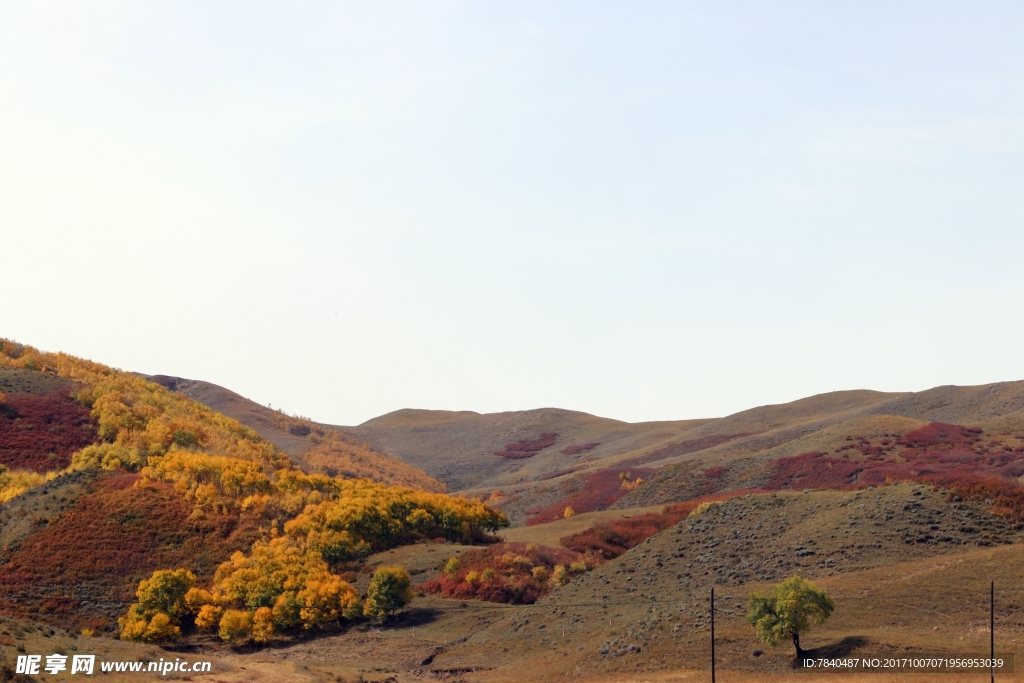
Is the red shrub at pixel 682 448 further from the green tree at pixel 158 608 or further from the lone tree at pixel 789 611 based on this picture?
the lone tree at pixel 789 611

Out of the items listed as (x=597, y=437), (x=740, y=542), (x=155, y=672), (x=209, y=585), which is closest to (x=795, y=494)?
(x=740, y=542)

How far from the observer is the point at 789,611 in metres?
41.5

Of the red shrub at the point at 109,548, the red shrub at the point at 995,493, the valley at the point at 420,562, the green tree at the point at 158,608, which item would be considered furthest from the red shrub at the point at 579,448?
the green tree at the point at 158,608

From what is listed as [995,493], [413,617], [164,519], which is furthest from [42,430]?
[995,493]

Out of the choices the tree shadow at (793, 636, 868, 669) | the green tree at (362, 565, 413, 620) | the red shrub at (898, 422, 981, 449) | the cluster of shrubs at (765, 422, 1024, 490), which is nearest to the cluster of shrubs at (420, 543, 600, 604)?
the green tree at (362, 565, 413, 620)

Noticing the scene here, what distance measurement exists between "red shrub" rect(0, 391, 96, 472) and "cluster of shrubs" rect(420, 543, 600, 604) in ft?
103

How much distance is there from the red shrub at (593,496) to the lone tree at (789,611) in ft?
191

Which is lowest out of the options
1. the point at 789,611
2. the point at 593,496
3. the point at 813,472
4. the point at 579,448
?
the point at 789,611

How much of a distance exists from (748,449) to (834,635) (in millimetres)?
86889

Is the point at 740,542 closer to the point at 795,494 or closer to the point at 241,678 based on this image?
the point at 795,494

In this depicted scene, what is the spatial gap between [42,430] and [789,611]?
5818 centimetres

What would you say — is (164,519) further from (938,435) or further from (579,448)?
(579,448)

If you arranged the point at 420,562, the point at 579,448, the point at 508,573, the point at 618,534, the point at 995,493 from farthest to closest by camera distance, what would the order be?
the point at 579,448 → the point at 618,534 → the point at 420,562 → the point at 508,573 → the point at 995,493

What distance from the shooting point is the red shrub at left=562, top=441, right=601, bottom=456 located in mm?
185500
